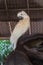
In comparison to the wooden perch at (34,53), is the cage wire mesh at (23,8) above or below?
below

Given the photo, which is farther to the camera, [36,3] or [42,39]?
[36,3]

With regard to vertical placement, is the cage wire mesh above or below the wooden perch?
below

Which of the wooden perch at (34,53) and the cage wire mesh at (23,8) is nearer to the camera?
the wooden perch at (34,53)

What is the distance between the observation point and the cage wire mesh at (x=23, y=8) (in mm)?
2396

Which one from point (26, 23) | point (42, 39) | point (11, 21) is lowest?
point (11, 21)

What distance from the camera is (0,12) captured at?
8.10ft

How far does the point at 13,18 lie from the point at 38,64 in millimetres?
1651

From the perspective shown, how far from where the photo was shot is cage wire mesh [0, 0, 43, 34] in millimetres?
2396

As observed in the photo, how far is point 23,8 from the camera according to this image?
2426mm

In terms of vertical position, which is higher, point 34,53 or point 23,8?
point 34,53

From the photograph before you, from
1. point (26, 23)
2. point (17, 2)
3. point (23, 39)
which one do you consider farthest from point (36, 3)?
point (23, 39)

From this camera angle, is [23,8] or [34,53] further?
[23,8]

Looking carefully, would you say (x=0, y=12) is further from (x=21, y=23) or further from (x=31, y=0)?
(x=21, y=23)

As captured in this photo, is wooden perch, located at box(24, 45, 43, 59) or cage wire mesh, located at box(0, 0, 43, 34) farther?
cage wire mesh, located at box(0, 0, 43, 34)
